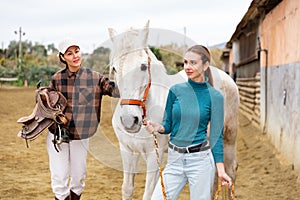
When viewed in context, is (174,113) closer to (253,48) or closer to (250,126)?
(250,126)

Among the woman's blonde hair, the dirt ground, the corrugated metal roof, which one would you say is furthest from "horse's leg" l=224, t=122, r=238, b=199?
the corrugated metal roof

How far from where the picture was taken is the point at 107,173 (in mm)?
6180

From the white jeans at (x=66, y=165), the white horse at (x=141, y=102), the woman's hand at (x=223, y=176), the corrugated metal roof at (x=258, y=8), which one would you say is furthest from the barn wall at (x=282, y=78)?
the white jeans at (x=66, y=165)

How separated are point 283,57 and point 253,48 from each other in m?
4.95

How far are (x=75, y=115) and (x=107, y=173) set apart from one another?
2.98 meters

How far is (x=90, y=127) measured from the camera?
342 cm

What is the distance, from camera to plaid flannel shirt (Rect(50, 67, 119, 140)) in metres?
3.35

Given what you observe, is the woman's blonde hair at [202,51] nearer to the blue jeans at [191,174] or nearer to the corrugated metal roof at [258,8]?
the blue jeans at [191,174]

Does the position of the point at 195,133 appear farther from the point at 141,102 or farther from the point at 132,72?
the point at 132,72

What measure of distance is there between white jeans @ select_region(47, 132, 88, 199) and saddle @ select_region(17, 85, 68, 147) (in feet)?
0.38

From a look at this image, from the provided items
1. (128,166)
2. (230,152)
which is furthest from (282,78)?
(128,166)

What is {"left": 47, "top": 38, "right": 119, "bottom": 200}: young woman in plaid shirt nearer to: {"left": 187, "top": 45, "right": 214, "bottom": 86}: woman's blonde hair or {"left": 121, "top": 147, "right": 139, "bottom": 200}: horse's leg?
{"left": 121, "top": 147, "right": 139, "bottom": 200}: horse's leg

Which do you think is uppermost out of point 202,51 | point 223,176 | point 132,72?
point 202,51

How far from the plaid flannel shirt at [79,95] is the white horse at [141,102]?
0.80 feet
